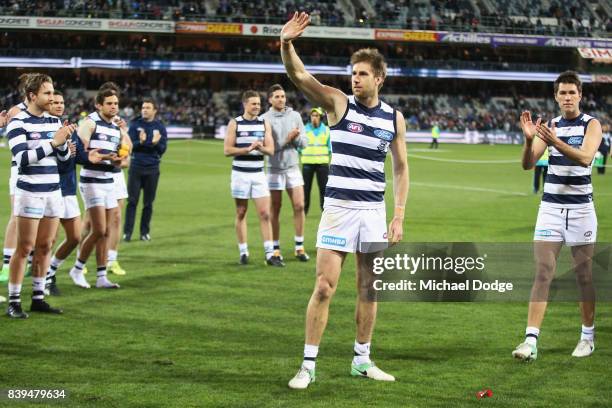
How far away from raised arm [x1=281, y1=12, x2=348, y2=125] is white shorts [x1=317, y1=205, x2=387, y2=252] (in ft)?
2.14

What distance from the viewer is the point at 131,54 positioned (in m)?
62.9

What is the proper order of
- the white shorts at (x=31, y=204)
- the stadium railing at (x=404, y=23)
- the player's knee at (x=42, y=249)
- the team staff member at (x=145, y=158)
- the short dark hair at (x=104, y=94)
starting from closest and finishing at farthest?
the white shorts at (x=31, y=204)
the player's knee at (x=42, y=249)
the short dark hair at (x=104, y=94)
the team staff member at (x=145, y=158)
the stadium railing at (x=404, y=23)

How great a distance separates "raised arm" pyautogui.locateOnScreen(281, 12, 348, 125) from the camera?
6.18m

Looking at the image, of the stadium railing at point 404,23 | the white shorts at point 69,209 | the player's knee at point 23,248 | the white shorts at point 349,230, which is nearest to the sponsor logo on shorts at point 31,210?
the player's knee at point 23,248

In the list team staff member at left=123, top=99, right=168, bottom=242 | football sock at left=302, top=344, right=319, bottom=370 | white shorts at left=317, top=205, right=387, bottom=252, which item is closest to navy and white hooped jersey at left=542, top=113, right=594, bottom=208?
white shorts at left=317, top=205, right=387, bottom=252

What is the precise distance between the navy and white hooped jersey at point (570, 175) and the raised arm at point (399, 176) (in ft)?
4.56

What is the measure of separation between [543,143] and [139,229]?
9.69 metres

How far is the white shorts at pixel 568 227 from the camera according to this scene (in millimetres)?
7453

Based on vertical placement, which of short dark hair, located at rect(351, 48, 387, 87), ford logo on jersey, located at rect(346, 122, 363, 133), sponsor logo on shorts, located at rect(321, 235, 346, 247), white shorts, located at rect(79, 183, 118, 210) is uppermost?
short dark hair, located at rect(351, 48, 387, 87)

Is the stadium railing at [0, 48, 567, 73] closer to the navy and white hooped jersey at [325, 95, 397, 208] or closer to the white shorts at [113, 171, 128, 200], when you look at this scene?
the white shorts at [113, 171, 128, 200]

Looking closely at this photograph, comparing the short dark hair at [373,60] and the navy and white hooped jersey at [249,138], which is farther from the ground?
the short dark hair at [373,60]

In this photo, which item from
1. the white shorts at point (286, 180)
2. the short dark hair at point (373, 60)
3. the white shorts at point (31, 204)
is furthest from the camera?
the white shorts at point (286, 180)

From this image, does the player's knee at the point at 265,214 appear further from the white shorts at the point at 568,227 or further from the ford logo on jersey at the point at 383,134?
the ford logo on jersey at the point at 383,134

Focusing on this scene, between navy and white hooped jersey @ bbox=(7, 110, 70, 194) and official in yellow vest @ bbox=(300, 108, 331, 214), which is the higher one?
navy and white hooped jersey @ bbox=(7, 110, 70, 194)
